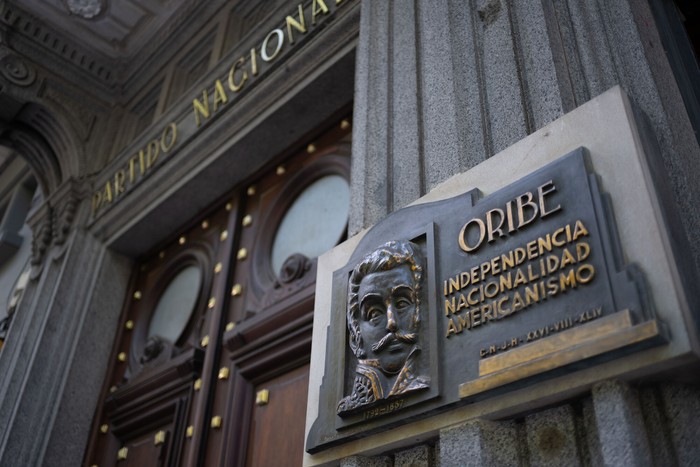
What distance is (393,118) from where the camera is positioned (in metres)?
2.71

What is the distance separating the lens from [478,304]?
1.78m

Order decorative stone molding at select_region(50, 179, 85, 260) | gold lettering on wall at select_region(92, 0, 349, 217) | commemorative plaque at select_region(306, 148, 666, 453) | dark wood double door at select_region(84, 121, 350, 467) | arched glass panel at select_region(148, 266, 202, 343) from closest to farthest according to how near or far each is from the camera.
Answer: commemorative plaque at select_region(306, 148, 666, 453) → dark wood double door at select_region(84, 121, 350, 467) → gold lettering on wall at select_region(92, 0, 349, 217) → arched glass panel at select_region(148, 266, 202, 343) → decorative stone molding at select_region(50, 179, 85, 260)

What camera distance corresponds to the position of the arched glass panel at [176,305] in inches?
181

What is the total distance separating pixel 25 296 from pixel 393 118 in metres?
3.84

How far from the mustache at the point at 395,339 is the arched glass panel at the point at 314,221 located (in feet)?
6.12

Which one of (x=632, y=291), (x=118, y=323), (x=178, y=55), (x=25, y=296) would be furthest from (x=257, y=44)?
(x=632, y=291)

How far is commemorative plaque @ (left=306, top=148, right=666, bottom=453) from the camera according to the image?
151 centimetres

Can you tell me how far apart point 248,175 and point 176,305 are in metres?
0.96

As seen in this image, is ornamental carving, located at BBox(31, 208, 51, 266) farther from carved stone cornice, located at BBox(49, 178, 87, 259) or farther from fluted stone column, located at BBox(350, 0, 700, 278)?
fluted stone column, located at BBox(350, 0, 700, 278)

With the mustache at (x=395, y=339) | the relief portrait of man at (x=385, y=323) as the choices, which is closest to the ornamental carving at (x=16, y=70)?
the relief portrait of man at (x=385, y=323)

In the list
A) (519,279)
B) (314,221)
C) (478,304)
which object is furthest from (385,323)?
(314,221)

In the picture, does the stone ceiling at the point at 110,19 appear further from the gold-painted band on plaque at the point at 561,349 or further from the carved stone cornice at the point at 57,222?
the gold-painted band on plaque at the point at 561,349

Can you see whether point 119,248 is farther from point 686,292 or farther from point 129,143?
point 686,292

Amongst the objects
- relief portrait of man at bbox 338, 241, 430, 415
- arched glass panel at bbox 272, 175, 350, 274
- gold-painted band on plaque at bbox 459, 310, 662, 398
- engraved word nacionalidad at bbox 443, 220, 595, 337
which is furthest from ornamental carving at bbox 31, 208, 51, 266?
gold-painted band on plaque at bbox 459, 310, 662, 398
